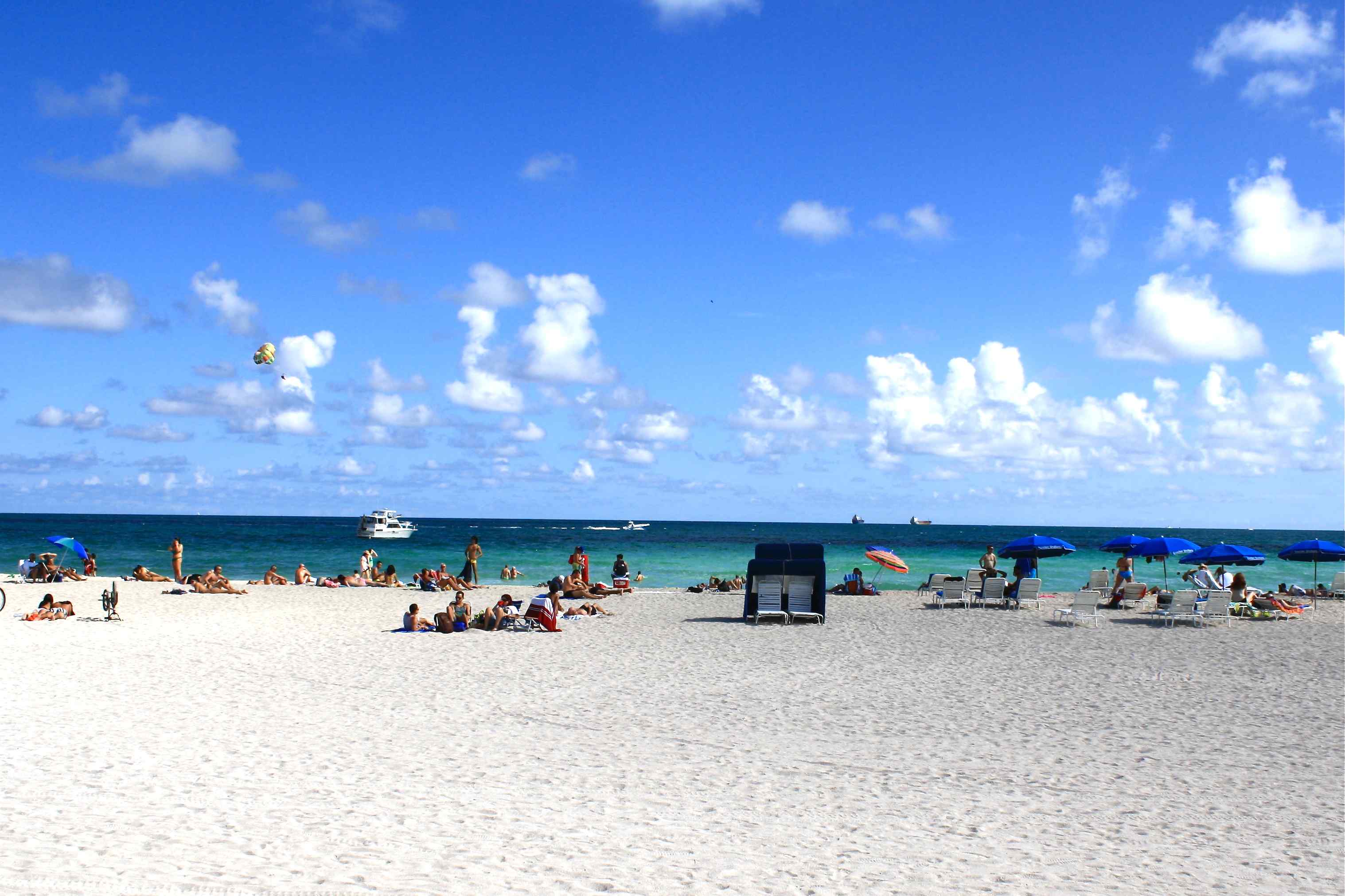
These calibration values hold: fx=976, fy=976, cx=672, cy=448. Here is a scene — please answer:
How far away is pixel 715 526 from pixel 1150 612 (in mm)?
136028

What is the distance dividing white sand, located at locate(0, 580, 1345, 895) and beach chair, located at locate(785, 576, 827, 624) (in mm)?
3778

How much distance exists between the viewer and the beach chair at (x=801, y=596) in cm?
1778

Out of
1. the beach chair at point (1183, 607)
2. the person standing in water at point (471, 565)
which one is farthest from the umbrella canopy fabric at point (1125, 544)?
the person standing in water at point (471, 565)

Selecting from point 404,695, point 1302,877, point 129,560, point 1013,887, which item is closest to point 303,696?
point 404,695

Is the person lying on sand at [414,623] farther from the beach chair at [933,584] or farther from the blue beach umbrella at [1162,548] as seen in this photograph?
the blue beach umbrella at [1162,548]

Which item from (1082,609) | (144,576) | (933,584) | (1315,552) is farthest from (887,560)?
(144,576)

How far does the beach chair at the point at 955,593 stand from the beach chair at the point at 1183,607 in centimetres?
433

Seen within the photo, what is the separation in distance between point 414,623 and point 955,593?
11.7 metres

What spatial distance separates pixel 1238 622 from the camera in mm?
18328

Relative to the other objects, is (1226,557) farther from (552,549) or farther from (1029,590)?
(552,549)

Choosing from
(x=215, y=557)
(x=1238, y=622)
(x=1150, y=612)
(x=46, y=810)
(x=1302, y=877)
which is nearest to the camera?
(x=1302, y=877)

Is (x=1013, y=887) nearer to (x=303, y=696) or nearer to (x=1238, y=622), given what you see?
(x=303, y=696)

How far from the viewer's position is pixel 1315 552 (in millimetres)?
21547

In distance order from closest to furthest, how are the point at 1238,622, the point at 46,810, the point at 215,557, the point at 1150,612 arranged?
the point at 46,810 → the point at 1238,622 → the point at 1150,612 → the point at 215,557
